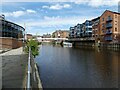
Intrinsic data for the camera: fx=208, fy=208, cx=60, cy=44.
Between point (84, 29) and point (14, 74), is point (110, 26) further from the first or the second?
point (14, 74)

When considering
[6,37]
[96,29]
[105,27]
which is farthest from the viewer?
[96,29]

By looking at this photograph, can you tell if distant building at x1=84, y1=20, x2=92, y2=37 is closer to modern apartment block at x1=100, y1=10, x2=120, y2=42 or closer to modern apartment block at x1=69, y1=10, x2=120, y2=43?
modern apartment block at x1=69, y1=10, x2=120, y2=43

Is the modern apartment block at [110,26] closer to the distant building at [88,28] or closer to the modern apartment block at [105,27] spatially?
the modern apartment block at [105,27]

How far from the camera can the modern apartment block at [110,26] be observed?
9100 cm

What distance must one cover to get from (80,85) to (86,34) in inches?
4411

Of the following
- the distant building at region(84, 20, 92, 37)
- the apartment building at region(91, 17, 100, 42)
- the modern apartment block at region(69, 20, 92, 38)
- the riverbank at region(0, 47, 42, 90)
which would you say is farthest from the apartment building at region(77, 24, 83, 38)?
the riverbank at region(0, 47, 42, 90)

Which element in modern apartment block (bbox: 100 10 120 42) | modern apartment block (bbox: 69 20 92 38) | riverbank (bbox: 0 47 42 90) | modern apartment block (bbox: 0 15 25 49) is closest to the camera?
riverbank (bbox: 0 47 42 90)

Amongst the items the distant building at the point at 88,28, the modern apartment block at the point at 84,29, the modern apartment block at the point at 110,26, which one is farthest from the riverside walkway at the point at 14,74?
the modern apartment block at the point at 84,29

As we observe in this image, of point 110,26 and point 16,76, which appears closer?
point 16,76

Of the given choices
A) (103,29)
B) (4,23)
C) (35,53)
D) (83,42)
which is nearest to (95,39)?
(103,29)

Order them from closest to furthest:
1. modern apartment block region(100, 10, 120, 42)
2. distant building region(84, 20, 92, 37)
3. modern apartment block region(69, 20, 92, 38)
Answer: modern apartment block region(100, 10, 120, 42), distant building region(84, 20, 92, 37), modern apartment block region(69, 20, 92, 38)

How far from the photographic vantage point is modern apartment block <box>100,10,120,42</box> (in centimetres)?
9100

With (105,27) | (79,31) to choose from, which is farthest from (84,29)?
(105,27)

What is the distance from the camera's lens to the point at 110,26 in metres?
93.1
